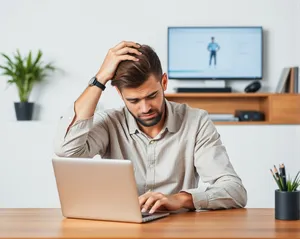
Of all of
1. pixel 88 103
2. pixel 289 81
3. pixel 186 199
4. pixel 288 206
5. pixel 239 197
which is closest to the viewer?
pixel 288 206

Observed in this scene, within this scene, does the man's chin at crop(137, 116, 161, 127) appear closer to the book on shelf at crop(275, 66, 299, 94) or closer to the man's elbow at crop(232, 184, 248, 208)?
the man's elbow at crop(232, 184, 248, 208)

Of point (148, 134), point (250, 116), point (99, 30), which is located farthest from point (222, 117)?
point (148, 134)

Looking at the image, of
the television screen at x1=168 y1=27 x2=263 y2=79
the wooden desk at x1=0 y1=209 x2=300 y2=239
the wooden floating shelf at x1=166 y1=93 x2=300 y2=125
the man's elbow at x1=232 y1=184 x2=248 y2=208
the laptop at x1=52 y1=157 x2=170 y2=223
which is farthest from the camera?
the television screen at x1=168 y1=27 x2=263 y2=79

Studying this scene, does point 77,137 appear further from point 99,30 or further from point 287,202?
point 99,30

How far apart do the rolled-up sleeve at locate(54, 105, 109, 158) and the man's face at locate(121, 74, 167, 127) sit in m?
0.16

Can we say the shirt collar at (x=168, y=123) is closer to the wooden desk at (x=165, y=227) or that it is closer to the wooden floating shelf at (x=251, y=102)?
the wooden desk at (x=165, y=227)

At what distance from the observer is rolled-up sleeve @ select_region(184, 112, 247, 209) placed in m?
2.12

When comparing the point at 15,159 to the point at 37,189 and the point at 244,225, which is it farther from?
the point at 244,225

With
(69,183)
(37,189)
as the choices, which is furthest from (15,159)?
(69,183)

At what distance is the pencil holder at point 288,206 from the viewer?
6.28 feet

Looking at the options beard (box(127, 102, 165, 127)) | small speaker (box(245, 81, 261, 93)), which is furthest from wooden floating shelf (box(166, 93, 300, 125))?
beard (box(127, 102, 165, 127))

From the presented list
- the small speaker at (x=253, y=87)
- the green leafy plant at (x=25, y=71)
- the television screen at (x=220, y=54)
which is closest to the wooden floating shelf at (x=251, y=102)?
the small speaker at (x=253, y=87)

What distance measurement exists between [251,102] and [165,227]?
11.5ft

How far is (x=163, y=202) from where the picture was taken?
1994mm
